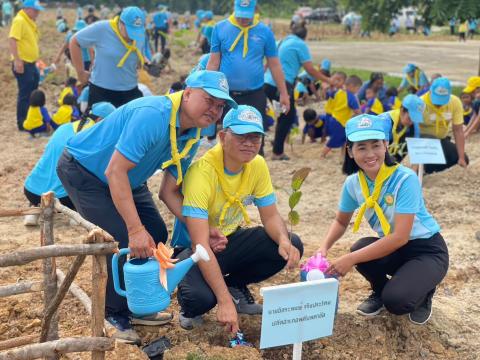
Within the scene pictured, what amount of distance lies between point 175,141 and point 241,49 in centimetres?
318

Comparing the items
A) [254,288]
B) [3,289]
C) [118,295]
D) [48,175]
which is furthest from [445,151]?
[3,289]

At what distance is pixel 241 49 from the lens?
6035 millimetres

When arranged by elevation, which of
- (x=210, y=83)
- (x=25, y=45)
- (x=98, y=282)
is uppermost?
(x=210, y=83)

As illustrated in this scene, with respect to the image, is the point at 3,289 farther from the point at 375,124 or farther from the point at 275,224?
the point at 375,124

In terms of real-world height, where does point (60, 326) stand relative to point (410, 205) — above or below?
below

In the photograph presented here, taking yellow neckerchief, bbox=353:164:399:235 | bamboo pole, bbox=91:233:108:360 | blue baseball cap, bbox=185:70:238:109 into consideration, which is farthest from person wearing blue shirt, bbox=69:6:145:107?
bamboo pole, bbox=91:233:108:360

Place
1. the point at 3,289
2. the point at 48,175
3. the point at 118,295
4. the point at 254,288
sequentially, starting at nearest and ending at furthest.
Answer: the point at 3,289 < the point at 118,295 < the point at 254,288 < the point at 48,175

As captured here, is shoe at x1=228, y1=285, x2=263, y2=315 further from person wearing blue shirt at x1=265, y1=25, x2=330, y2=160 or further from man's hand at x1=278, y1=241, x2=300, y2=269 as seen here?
person wearing blue shirt at x1=265, y1=25, x2=330, y2=160

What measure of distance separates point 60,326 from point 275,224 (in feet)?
4.23

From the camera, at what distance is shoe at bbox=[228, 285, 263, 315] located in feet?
11.9

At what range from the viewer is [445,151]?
6.63 metres

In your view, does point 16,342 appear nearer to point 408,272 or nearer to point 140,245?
point 140,245

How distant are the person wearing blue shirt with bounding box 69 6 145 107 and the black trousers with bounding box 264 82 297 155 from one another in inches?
75.1

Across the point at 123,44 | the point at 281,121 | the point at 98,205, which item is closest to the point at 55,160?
the point at 123,44
